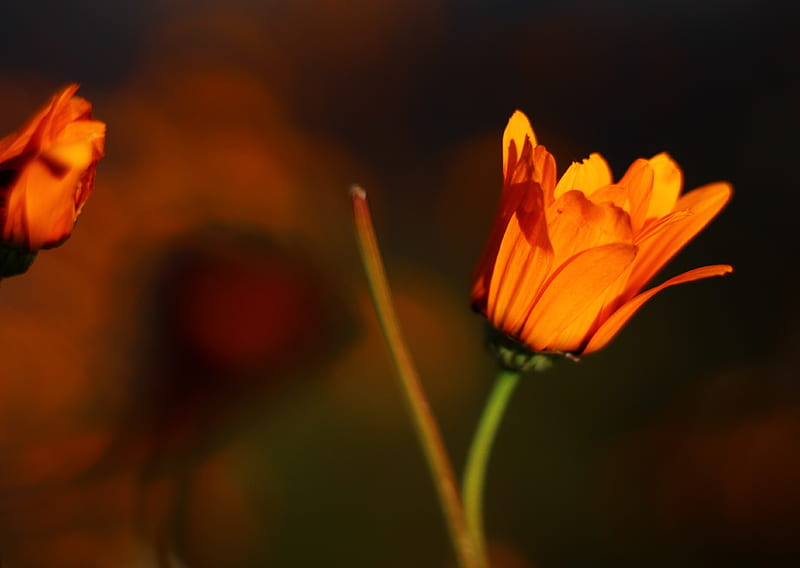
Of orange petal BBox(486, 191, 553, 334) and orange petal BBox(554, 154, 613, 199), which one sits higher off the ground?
orange petal BBox(554, 154, 613, 199)

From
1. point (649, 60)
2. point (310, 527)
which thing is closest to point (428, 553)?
point (310, 527)

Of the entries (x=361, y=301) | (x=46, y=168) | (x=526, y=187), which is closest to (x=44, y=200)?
(x=46, y=168)

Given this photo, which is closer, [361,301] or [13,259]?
[13,259]

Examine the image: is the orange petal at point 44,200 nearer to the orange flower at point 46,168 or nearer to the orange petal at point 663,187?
the orange flower at point 46,168

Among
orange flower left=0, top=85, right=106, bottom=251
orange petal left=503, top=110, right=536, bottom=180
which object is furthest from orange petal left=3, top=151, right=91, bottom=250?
orange petal left=503, top=110, right=536, bottom=180

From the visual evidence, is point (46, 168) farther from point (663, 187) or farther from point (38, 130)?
point (663, 187)

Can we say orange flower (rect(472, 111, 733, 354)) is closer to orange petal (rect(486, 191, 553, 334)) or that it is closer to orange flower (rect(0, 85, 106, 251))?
orange petal (rect(486, 191, 553, 334))
